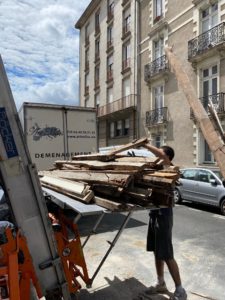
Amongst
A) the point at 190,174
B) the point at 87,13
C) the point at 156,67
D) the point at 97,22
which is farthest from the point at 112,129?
the point at 190,174

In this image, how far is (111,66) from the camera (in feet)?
104

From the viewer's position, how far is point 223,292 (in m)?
4.66

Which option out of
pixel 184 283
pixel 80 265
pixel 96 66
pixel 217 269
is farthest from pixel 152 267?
pixel 96 66

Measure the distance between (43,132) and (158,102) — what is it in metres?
15.5

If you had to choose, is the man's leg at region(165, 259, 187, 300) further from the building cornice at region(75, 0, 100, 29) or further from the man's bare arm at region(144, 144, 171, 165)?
the building cornice at region(75, 0, 100, 29)

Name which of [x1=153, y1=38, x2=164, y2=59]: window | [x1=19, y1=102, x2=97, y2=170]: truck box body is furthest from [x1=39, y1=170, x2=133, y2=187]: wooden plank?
[x1=153, y1=38, x2=164, y2=59]: window

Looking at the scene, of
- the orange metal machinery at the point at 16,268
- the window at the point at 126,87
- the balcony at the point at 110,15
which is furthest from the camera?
the balcony at the point at 110,15

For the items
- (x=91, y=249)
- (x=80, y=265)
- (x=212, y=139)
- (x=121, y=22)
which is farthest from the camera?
(x=121, y=22)

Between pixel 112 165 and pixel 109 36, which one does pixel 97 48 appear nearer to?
pixel 109 36

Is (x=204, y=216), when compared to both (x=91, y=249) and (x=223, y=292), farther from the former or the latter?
(x=223, y=292)

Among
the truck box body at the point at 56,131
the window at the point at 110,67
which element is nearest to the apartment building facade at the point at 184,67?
the window at the point at 110,67

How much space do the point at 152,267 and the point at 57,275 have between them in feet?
8.83

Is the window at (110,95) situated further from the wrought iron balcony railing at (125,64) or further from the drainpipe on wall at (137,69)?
the drainpipe on wall at (137,69)

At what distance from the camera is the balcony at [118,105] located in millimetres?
26891
